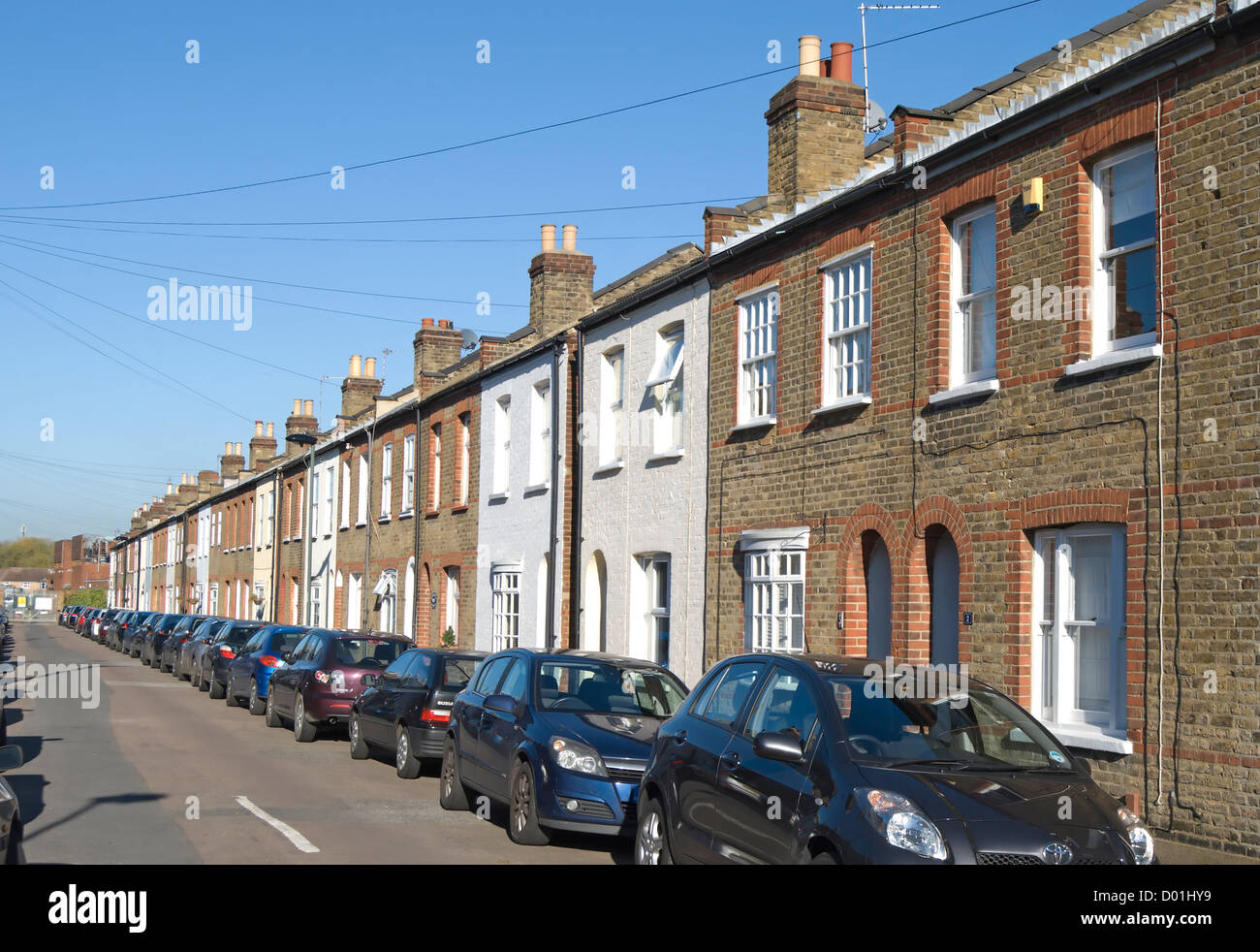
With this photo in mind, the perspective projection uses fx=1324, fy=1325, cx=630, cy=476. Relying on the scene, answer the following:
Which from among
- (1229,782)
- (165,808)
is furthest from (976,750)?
(165,808)

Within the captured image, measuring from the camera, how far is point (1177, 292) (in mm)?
10477

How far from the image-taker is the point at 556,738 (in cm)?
1055

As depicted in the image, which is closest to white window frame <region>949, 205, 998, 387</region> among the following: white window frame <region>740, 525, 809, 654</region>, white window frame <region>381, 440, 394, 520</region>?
white window frame <region>740, 525, 809, 654</region>

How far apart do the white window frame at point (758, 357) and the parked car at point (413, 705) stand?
477cm

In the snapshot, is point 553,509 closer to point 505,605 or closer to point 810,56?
point 505,605

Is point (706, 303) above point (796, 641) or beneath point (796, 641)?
above

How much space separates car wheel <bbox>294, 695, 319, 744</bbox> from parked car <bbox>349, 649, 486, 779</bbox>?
2.21 metres

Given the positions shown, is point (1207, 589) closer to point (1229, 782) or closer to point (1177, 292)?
point (1229, 782)

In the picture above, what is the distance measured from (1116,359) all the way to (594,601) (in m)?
12.9

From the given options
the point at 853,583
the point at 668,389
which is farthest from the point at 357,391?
the point at 853,583

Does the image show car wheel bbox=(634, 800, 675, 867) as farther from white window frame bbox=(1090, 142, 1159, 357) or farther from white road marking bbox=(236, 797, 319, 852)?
white window frame bbox=(1090, 142, 1159, 357)

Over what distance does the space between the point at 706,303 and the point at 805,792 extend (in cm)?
1221

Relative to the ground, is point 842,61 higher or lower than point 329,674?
higher

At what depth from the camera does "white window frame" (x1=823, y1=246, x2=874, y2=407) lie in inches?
584
